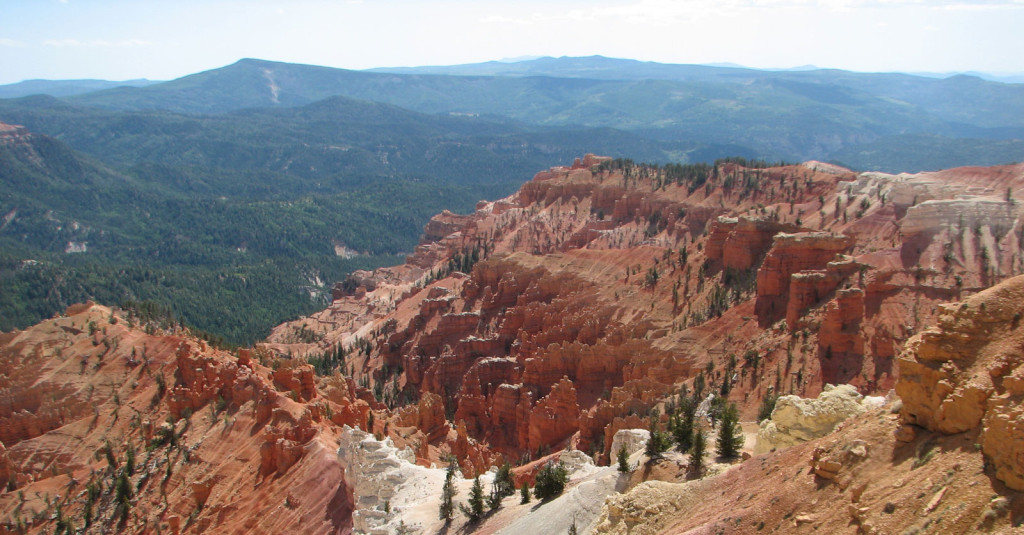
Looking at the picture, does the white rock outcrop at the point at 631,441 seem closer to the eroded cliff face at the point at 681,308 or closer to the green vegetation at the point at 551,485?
the green vegetation at the point at 551,485

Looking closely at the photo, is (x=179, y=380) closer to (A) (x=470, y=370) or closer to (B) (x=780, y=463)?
(A) (x=470, y=370)

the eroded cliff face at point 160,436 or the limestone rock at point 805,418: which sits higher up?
the limestone rock at point 805,418

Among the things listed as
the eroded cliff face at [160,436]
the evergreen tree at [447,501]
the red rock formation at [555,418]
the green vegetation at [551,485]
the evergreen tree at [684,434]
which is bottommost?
the red rock formation at [555,418]

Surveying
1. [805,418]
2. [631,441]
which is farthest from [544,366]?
[805,418]

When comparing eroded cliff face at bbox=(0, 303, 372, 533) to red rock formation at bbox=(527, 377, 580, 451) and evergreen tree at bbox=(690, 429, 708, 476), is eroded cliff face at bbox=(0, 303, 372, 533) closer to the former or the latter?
red rock formation at bbox=(527, 377, 580, 451)

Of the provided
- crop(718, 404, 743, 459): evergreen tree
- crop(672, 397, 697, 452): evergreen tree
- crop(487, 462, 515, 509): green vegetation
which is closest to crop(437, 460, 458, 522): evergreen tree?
crop(487, 462, 515, 509): green vegetation

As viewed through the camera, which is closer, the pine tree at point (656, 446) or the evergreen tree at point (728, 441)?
the evergreen tree at point (728, 441)

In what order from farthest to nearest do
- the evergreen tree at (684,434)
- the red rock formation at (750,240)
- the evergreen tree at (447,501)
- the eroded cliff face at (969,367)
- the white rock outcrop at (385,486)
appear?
the red rock formation at (750,240)
the white rock outcrop at (385,486)
the evergreen tree at (447,501)
the evergreen tree at (684,434)
the eroded cliff face at (969,367)

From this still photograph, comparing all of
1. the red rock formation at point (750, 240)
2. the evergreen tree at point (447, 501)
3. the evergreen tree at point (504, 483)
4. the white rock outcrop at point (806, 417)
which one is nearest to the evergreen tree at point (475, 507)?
the evergreen tree at point (447, 501)

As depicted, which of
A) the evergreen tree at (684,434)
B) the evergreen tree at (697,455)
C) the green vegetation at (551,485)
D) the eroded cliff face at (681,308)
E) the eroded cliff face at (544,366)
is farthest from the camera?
the eroded cliff face at (681,308)
